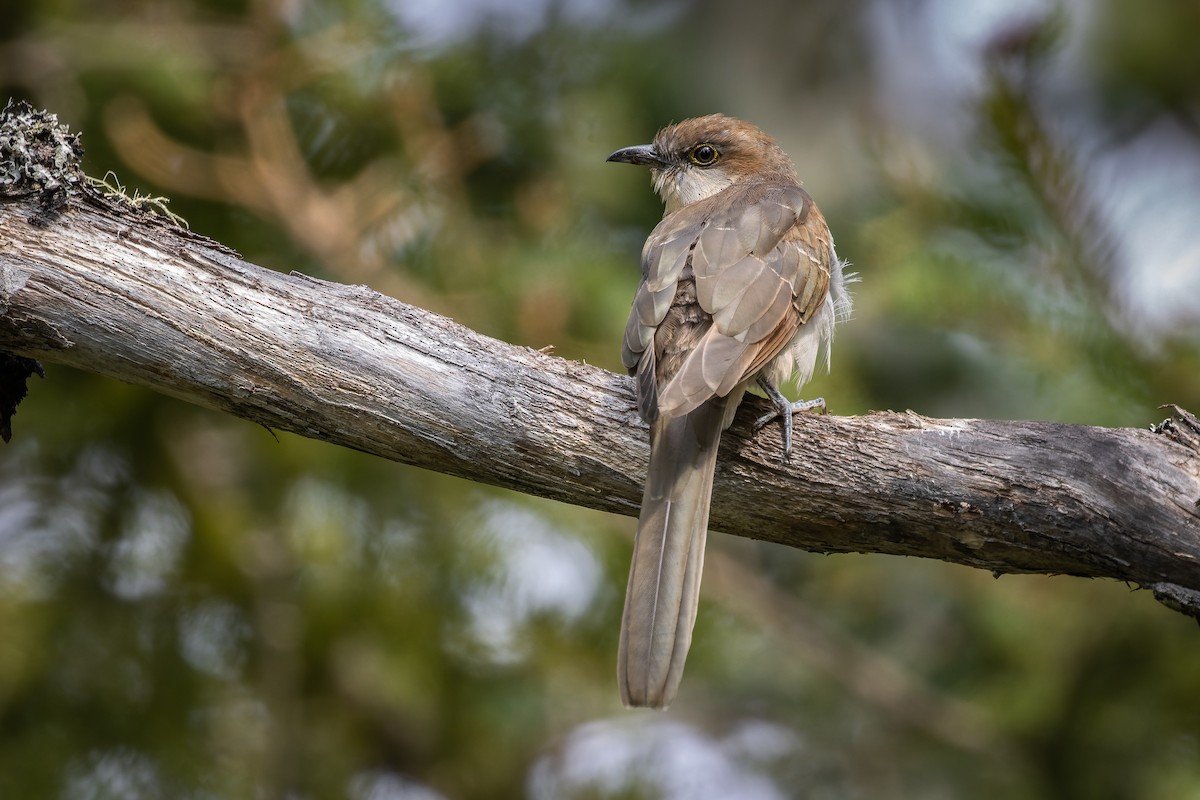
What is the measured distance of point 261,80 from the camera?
6031mm

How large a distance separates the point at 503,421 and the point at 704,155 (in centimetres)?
256

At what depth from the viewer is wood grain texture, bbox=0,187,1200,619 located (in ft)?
10.8

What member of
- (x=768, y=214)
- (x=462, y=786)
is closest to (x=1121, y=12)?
(x=768, y=214)

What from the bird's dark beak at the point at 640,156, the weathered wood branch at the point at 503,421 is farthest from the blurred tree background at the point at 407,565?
the weathered wood branch at the point at 503,421

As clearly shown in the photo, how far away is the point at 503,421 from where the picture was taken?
3.47 metres

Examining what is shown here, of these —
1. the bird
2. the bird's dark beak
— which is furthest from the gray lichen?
the bird's dark beak

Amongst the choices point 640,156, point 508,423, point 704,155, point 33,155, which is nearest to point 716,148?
point 704,155

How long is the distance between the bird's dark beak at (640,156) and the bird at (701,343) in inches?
5.5

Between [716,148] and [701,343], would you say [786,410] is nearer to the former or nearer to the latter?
[701,343]

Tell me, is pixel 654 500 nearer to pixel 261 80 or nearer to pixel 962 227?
pixel 962 227

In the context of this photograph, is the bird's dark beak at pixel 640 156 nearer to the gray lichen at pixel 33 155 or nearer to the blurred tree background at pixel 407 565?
the blurred tree background at pixel 407 565

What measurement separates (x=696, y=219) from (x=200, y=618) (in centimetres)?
324

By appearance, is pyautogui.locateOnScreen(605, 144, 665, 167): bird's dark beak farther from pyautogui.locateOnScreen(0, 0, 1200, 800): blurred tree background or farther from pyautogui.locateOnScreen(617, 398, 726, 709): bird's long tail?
pyautogui.locateOnScreen(617, 398, 726, 709): bird's long tail

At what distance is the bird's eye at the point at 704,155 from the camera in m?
5.61
